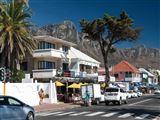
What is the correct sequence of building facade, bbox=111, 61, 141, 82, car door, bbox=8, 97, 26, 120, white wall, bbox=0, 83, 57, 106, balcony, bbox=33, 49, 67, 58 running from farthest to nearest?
building facade, bbox=111, 61, 141, 82 < balcony, bbox=33, 49, 67, 58 < white wall, bbox=0, 83, 57, 106 < car door, bbox=8, 97, 26, 120

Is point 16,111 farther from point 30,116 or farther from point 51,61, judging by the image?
point 51,61

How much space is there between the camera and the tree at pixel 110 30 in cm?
6981

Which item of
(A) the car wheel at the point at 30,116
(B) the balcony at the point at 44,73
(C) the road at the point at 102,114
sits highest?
(B) the balcony at the point at 44,73

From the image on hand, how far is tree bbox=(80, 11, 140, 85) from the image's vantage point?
6981cm

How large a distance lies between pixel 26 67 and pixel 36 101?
21713 mm

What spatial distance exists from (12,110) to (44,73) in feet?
136

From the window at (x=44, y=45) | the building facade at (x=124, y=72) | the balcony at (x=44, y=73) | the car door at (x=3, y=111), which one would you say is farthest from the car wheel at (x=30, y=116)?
the building facade at (x=124, y=72)

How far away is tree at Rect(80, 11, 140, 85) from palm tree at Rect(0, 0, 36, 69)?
23.7 meters

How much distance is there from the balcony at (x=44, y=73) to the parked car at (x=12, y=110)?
38795mm

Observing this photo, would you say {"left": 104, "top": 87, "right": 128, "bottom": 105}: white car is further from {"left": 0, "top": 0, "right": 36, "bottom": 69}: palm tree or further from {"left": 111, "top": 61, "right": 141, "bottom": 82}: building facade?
{"left": 111, "top": 61, "right": 141, "bottom": 82}: building facade

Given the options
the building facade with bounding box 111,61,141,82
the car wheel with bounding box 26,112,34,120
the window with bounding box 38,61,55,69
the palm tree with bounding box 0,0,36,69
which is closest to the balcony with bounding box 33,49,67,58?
the window with bounding box 38,61,55,69

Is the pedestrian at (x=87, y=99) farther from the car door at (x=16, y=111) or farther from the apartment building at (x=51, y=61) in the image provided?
the car door at (x=16, y=111)

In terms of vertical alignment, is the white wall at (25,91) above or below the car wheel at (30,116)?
above

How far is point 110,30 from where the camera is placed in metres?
70.7
